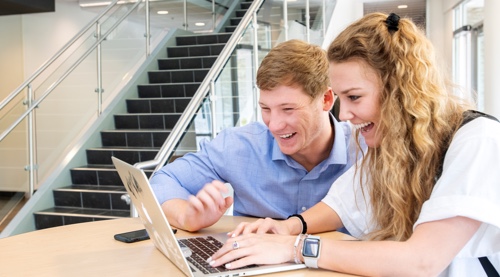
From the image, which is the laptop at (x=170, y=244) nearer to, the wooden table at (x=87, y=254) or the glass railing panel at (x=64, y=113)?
the wooden table at (x=87, y=254)

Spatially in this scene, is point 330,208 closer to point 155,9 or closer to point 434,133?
point 434,133

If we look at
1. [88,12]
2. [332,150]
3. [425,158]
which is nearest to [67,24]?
[88,12]

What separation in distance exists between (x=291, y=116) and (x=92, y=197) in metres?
3.62

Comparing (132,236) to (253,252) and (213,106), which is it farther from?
(213,106)

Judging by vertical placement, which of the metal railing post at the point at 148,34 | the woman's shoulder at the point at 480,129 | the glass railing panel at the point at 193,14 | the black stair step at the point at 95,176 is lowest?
the black stair step at the point at 95,176

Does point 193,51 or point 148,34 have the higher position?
point 148,34

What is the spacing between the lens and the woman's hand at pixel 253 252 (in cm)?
123

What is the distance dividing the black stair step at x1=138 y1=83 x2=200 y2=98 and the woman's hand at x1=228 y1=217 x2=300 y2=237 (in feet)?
16.4

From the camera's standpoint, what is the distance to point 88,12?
35.6 ft

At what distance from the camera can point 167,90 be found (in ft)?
21.5

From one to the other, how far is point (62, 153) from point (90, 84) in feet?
2.69

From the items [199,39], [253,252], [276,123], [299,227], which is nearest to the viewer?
[253,252]

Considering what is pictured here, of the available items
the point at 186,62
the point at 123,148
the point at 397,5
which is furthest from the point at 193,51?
the point at 397,5

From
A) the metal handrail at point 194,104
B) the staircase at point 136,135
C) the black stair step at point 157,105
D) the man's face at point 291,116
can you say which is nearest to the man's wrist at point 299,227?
the man's face at point 291,116
